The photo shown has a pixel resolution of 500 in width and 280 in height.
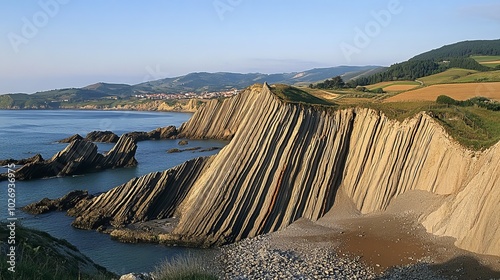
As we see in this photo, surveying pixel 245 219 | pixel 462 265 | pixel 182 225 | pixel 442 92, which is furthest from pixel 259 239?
pixel 442 92

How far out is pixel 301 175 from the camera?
31.0 metres

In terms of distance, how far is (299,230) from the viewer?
92.2 feet

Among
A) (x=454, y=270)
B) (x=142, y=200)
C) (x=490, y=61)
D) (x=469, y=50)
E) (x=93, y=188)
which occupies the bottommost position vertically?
(x=454, y=270)

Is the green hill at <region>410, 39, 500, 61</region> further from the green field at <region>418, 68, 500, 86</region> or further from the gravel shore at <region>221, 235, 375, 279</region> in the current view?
the gravel shore at <region>221, 235, 375, 279</region>

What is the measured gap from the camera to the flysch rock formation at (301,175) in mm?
27438

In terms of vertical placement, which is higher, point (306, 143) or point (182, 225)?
point (306, 143)

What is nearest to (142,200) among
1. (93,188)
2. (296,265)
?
(93,188)

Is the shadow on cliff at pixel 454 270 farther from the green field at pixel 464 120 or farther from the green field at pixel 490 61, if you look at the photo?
the green field at pixel 490 61

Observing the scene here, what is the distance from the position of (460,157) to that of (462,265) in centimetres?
788

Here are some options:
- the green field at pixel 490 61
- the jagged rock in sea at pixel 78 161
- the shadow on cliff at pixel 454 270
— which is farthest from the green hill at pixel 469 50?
the shadow on cliff at pixel 454 270

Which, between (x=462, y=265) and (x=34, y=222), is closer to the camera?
(x=462, y=265)

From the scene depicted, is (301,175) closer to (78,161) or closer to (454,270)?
(454,270)

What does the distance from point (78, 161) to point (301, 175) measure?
33852 millimetres

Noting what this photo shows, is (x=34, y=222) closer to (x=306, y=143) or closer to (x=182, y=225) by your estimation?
(x=182, y=225)
